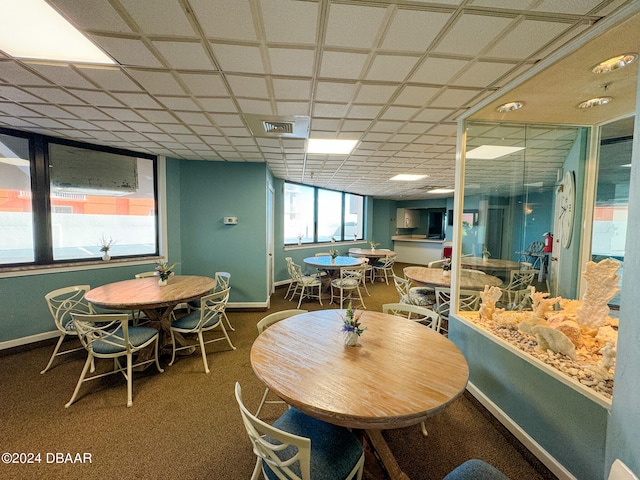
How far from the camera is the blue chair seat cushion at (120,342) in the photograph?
6.73 ft

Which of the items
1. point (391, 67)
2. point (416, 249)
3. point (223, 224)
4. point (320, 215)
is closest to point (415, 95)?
point (391, 67)

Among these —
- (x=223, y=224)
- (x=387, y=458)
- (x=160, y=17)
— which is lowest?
(x=387, y=458)

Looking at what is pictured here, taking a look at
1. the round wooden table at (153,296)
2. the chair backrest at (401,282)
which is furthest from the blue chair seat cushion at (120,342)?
the chair backrest at (401,282)

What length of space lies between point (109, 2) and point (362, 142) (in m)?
2.47

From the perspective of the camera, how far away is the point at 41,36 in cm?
141

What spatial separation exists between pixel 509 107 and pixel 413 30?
1.47 m

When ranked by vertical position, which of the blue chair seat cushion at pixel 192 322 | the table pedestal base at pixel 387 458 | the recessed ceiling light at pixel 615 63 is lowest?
the table pedestal base at pixel 387 458

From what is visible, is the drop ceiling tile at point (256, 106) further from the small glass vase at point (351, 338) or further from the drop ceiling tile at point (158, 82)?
the small glass vase at point (351, 338)

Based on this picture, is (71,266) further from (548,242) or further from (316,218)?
(548,242)

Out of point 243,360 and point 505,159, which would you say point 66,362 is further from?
point 505,159

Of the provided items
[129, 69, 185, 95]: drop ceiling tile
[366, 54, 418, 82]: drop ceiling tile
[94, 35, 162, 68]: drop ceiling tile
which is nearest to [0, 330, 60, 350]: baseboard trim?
[129, 69, 185, 95]: drop ceiling tile

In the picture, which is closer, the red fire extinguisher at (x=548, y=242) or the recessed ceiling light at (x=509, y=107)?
the recessed ceiling light at (x=509, y=107)

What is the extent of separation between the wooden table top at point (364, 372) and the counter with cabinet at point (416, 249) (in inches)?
312

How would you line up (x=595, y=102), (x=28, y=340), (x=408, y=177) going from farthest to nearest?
(x=408, y=177)
(x=28, y=340)
(x=595, y=102)
